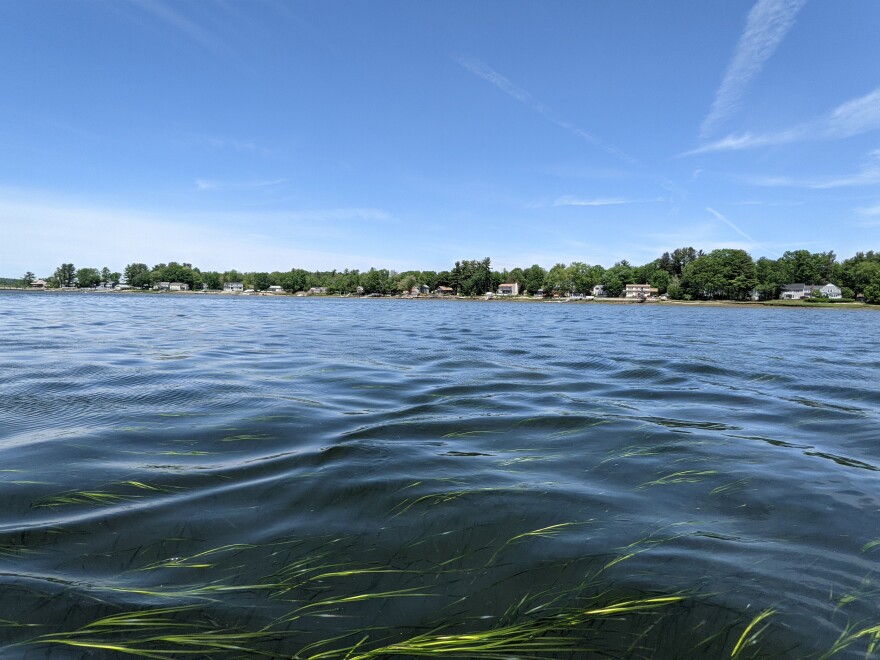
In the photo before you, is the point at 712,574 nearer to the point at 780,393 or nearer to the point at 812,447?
the point at 812,447

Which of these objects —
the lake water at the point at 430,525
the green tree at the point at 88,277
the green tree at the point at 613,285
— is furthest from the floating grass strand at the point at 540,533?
the green tree at the point at 88,277

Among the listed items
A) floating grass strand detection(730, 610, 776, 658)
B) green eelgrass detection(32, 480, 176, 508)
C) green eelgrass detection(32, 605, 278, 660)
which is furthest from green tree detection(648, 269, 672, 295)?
green eelgrass detection(32, 605, 278, 660)

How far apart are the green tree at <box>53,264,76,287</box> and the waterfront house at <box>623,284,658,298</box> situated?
233 m

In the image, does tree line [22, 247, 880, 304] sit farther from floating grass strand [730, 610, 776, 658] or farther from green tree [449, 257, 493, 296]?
floating grass strand [730, 610, 776, 658]

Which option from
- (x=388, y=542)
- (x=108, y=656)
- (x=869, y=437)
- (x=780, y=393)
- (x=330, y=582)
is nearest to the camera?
(x=108, y=656)

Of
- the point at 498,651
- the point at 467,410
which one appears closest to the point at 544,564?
the point at 498,651

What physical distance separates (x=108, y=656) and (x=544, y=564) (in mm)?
2477

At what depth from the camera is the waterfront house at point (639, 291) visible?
15250 centimetres

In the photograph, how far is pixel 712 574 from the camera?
9.36ft

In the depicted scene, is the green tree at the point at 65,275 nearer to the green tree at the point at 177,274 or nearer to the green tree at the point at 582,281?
the green tree at the point at 177,274

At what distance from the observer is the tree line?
131500 mm

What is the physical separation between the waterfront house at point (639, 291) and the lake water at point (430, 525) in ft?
519

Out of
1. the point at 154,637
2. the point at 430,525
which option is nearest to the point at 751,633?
the point at 430,525

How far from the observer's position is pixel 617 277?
16325 cm
